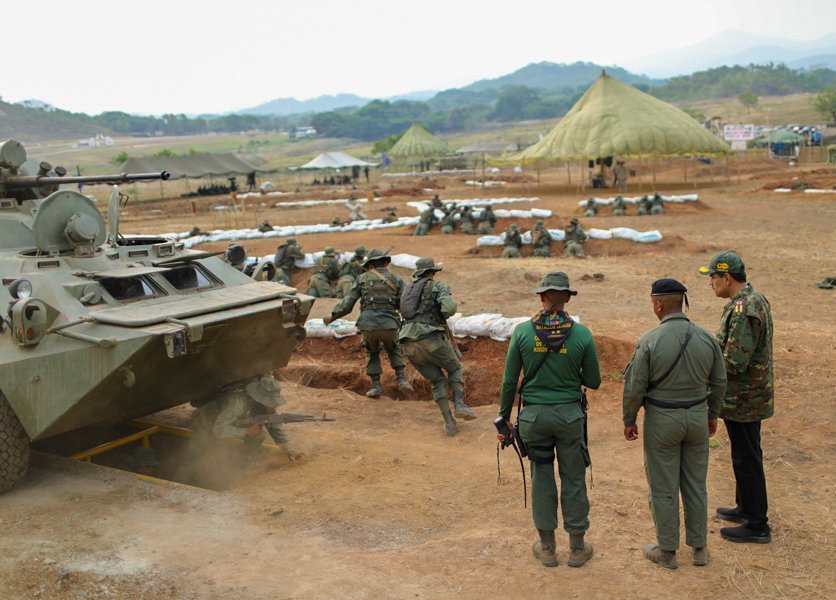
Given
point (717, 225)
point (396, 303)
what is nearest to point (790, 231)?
point (717, 225)

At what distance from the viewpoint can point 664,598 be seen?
477 cm

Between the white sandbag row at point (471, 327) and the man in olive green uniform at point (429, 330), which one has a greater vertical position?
the man in olive green uniform at point (429, 330)

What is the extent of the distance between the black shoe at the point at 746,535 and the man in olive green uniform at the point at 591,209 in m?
22.4

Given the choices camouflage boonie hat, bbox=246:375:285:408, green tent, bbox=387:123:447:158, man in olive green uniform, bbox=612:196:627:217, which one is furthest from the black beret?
green tent, bbox=387:123:447:158

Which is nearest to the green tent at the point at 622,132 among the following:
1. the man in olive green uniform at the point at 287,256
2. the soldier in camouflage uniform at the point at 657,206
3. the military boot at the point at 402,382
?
the soldier in camouflage uniform at the point at 657,206

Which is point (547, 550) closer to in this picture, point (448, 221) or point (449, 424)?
point (449, 424)

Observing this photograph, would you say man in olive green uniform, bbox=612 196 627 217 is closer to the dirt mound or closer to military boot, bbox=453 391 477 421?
the dirt mound

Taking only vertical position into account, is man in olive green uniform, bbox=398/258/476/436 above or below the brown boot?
above

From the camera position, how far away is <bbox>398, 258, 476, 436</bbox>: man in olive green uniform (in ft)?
27.4

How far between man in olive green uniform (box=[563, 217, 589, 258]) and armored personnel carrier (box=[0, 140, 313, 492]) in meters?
11.6

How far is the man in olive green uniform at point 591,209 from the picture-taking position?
89.9 feet

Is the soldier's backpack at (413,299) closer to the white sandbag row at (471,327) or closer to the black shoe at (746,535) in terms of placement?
the white sandbag row at (471,327)

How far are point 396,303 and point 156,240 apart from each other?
259 centimetres

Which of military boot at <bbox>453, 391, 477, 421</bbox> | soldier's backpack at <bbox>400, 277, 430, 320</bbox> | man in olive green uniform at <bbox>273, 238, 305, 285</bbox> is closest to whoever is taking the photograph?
soldier's backpack at <bbox>400, 277, 430, 320</bbox>
